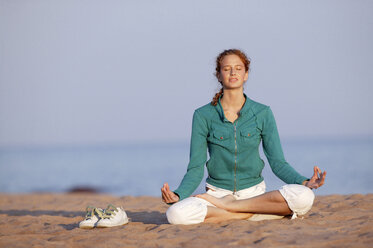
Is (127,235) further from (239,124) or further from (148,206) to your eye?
(148,206)

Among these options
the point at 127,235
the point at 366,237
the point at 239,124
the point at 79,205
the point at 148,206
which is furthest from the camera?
the point at 79,205

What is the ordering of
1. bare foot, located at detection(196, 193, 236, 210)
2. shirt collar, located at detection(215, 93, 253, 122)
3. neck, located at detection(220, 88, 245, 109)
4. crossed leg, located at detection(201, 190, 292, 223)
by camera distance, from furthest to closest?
1. neck, located at detection(220, 88, 245, 109)
2. shirt collar, located at detection(215, 93, 253, 122)
3. bare foot, located at detection(196, 193, 236, 210)
4. crossed leg, located at detection(201, 190, 292, 223)

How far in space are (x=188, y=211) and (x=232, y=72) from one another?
141 cm

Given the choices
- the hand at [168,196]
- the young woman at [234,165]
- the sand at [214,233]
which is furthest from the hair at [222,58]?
the sand at [214,233]

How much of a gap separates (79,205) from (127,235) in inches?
140

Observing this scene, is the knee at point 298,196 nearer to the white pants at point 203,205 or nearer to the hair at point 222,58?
the white pants at point 203,205

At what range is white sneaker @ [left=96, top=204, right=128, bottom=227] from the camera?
168 inches

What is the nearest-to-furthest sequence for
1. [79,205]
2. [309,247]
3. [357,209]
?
[309,247] → [357,209] → [79,205]

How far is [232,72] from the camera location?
14.5 feet

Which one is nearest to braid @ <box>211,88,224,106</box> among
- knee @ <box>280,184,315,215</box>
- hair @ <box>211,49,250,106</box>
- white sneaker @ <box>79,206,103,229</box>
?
hair @ <box>211,49,250,106</box>

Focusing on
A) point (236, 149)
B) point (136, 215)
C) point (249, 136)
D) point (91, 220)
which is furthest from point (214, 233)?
point (136, 215)

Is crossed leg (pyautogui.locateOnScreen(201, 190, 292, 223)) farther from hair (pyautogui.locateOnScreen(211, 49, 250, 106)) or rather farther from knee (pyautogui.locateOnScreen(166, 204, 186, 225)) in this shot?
hair (pyautogui.locateOnScreen(211, 49, 250, 106))

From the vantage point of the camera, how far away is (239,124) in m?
4.37

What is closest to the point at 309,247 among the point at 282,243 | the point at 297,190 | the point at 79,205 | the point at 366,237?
the point at 282,243
